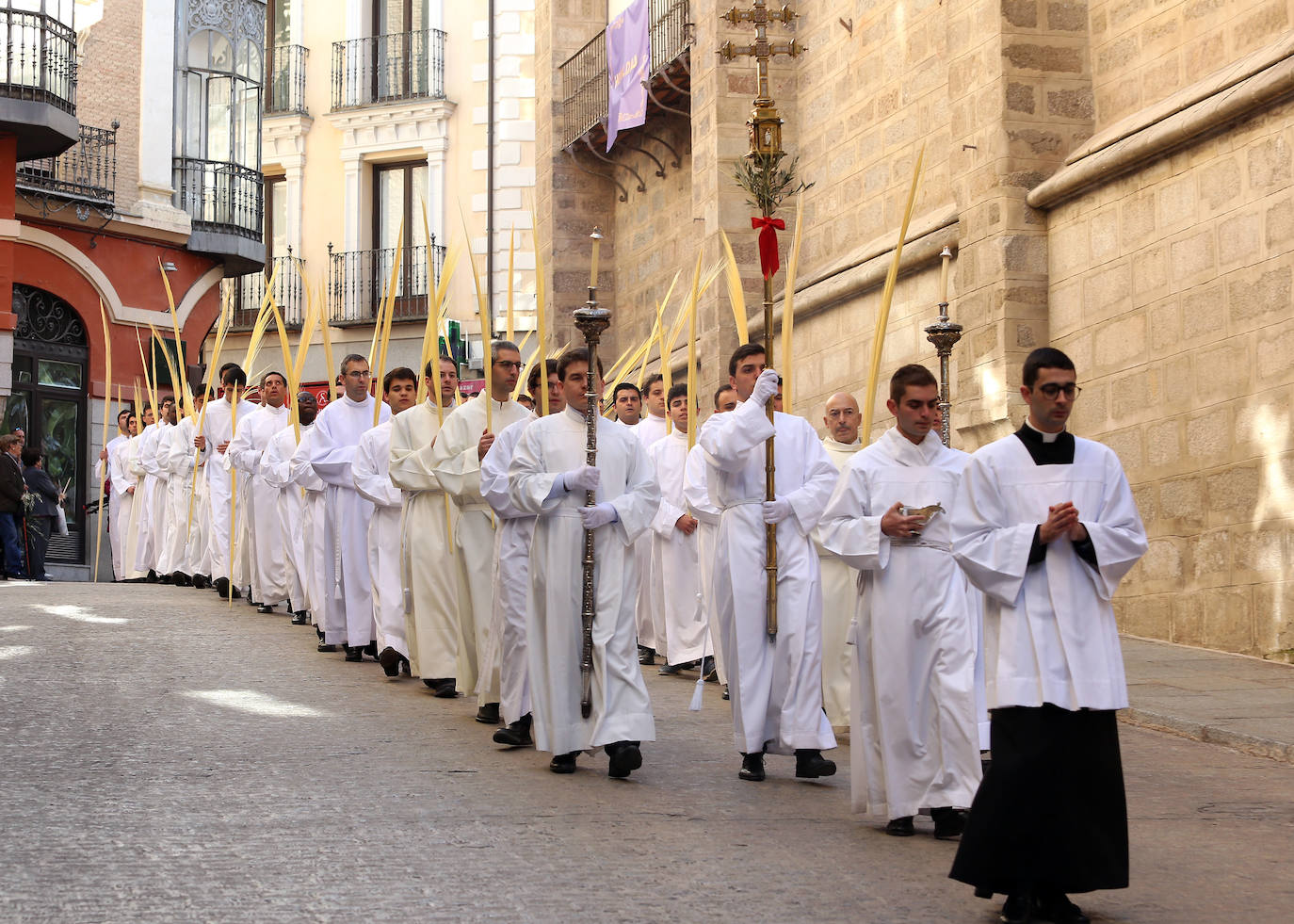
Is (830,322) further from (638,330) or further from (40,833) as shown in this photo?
(40,833)

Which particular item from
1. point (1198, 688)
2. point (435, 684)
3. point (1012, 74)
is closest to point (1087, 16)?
point (1012, 74)

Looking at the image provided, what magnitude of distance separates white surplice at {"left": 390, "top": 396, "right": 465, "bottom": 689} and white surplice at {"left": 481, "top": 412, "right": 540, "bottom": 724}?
1575 millimetres

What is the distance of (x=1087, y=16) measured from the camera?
14406 millimetres

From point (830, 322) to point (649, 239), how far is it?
627cm

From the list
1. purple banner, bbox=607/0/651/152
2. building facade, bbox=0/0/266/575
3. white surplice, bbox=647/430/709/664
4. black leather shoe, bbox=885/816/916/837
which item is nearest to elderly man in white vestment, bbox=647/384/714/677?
white surplice, bbox=647/430/709/664

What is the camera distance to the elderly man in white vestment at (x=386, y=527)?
1131 cm

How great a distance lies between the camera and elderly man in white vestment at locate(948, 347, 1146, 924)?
5.17 meters

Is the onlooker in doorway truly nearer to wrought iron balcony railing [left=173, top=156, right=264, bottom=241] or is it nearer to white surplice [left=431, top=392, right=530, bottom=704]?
wrought iron balcony railing [left=173, top=156, right=264, bottom=241]

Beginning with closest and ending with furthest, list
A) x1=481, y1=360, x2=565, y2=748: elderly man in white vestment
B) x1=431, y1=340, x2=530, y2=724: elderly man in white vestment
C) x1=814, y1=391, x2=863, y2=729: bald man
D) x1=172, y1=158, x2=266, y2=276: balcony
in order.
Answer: x1=481, y1=360, x2=565, y2=748: elderly man in white vestment < x1=814, y1=391, x2=863, y2=729: bald man < x1=431, y1=340, x2=530, y2=724: elderly man in white vestment < x1=172, y1=158, x2=266, y2=276: balcony

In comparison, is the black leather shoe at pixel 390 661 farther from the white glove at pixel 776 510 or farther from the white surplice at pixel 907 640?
the white surplice at pixel 907 640

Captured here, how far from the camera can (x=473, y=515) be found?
1022 centimetres

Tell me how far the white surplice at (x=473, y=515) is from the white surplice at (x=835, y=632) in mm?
1820

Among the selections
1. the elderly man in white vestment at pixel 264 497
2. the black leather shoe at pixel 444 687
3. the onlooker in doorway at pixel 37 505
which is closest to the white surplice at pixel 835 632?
the black leather shoe at pixel 444 687

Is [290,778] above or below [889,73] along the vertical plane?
below
